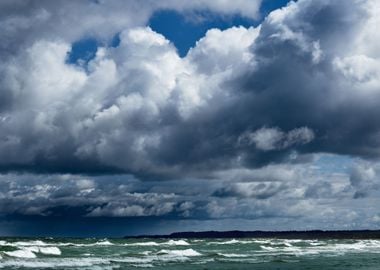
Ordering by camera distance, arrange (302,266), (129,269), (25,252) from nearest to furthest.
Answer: (129,269), (302,266), (25,252)

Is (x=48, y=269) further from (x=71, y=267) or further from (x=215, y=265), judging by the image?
(x=215, y=265)

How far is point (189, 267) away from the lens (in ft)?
160

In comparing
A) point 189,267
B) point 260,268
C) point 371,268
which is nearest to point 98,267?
point 189,267

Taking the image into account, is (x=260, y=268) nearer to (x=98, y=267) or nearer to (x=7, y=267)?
(x=98, y=267)

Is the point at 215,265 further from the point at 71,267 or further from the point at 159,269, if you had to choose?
the point at 71,267

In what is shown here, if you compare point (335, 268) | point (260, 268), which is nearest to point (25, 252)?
point (260, 268)

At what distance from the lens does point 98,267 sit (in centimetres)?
4781

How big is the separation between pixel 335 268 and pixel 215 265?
10121 millimetres

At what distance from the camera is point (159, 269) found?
46562 mm

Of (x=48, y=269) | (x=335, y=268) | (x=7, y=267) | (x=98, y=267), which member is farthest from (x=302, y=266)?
(x=7, y=267)

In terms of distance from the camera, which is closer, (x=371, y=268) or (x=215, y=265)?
(x=371, y=268)

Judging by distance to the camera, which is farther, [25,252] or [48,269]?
[25,252]

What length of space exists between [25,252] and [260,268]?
3137cm

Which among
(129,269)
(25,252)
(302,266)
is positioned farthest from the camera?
(25,252)
